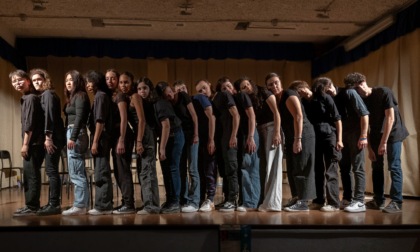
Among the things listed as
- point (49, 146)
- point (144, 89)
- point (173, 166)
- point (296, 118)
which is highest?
point (144, 89)

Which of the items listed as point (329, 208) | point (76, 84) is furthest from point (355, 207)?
point (76, 84)

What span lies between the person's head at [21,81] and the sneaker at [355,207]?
3058 mm

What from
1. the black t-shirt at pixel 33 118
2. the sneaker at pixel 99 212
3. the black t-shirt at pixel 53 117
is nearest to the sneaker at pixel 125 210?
the sneaker at pixel 99 212

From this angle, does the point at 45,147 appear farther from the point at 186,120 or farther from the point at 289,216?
the point at 289,216

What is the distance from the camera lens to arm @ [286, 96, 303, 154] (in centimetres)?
386

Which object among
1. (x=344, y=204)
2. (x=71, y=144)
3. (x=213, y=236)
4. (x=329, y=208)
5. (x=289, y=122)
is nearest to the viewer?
(x=213, y=236)

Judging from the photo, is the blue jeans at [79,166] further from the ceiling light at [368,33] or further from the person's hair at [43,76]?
the ceiling light at [368,33]

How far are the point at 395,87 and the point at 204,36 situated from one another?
3809 mm

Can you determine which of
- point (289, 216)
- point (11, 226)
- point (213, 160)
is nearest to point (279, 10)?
point (213, 160)

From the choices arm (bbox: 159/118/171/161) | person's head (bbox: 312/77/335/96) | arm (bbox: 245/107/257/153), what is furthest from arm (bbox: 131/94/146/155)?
person's head (bbox: 312/77/335/96)

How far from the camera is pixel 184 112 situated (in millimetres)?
4047

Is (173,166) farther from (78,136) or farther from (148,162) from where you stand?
(78,136)

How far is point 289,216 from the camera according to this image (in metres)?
3.60

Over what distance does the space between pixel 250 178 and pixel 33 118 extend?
200 centimetres
